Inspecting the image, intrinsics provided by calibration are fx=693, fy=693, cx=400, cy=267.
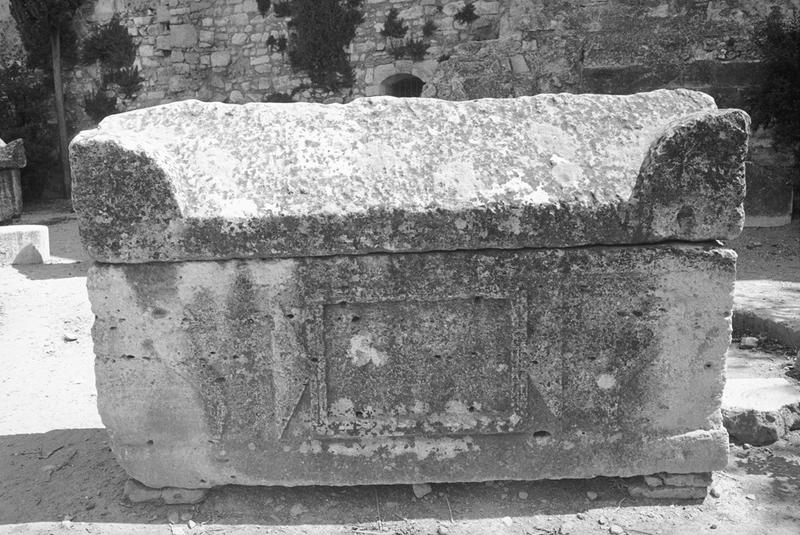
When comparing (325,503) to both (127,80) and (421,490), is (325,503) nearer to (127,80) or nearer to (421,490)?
(421,490)

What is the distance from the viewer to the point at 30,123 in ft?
43.0

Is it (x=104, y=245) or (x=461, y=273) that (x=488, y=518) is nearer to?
(x=461, y=273)

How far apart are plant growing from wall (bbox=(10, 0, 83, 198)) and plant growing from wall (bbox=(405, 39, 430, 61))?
22.0 feet

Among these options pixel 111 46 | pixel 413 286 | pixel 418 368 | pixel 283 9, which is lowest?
pixel 418 368

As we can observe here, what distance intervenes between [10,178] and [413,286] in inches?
398

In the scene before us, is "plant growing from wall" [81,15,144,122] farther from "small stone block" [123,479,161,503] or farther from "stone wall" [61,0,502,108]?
"small stone block" [123,479,161,503]

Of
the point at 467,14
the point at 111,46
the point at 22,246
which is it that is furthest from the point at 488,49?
the point at 111,46

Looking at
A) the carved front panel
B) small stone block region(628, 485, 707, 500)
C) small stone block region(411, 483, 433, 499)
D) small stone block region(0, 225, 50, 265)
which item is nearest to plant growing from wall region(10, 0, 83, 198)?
small stone block region(0, 225, 50, 265)

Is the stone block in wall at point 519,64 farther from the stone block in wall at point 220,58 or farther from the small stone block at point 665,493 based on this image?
the small stone block at point 665,493

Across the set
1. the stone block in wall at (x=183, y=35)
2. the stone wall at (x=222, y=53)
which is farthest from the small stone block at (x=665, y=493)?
Result: the stone block in wall at (x=183, y=35)

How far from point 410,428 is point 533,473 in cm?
49

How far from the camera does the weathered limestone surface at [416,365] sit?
8.09 feet

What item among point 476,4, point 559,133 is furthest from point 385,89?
point 559,133

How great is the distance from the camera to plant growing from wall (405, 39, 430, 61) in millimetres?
11734
